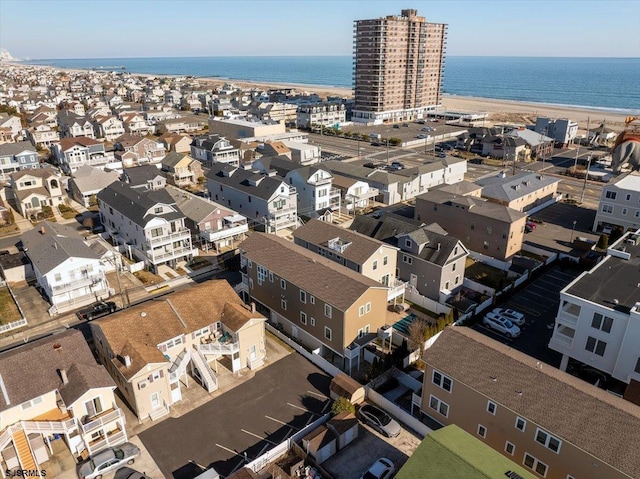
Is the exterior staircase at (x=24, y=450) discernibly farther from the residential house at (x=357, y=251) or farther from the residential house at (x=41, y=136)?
the residential house at (x=41, y=136)

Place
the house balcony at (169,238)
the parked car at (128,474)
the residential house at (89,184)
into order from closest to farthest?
the parked car at (128,474), the house balcony at (169,238), the residential house at (89,184)

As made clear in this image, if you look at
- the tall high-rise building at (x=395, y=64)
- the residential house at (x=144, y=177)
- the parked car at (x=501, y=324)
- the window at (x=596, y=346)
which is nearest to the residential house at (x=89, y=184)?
the residential house at (x=144, y=177)

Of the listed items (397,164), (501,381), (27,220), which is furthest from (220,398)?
(397,164)

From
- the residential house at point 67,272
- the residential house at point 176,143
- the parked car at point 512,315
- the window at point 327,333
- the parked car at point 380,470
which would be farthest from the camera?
the residential house at point 176,143

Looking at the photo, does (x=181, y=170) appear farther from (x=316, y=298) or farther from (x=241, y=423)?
(x=241, y=423)

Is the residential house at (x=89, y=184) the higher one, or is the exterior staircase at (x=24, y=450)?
the residential house at (x=89, y=184)

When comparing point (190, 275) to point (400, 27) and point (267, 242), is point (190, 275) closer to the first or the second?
point (267, 242)
